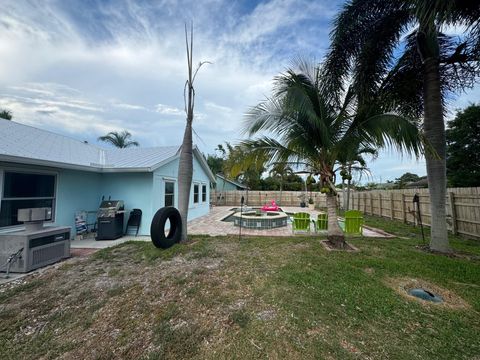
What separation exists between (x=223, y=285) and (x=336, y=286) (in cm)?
214

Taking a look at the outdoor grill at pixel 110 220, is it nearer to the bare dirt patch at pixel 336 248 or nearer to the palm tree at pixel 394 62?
the bare dirt patch at pixel 336 248

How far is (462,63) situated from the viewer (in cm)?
597

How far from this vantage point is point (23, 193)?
20.1 ft

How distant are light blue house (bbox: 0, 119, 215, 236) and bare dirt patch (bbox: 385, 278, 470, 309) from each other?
26.2 feet

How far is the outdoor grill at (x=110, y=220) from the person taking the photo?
7.60 metres

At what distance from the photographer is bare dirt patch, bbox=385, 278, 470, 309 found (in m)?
3.29

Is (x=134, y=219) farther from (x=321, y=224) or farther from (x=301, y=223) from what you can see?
(x=321, y=224)

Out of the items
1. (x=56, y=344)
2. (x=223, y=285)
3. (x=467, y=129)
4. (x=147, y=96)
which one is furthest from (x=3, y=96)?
(x=467, y=129)

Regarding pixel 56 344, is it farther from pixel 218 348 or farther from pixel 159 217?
pixel 159 217

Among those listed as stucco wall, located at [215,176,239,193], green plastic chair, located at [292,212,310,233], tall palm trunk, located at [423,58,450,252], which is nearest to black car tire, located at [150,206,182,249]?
green plastic chair, located at [292,212,310,233]

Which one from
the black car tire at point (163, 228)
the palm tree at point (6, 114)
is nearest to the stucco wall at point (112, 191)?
the black car tire at point (163, 228)

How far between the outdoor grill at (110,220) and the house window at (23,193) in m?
1.43

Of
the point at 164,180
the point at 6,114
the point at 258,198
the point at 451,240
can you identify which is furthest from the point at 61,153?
the point at 258,198

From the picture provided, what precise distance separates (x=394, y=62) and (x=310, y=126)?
11.4 feet
